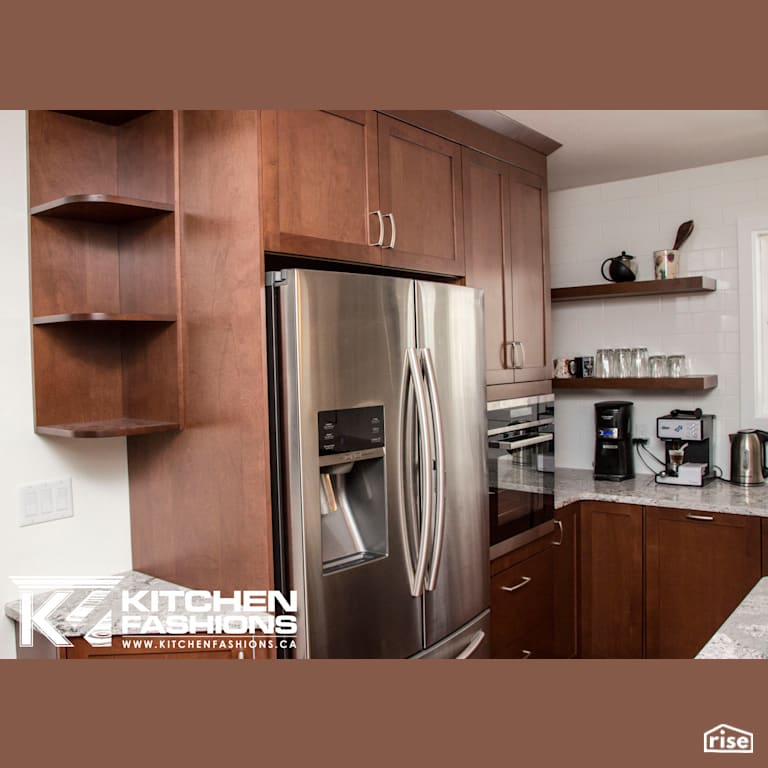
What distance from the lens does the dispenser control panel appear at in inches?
72.9

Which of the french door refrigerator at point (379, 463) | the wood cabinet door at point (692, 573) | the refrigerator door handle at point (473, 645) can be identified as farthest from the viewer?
the wood cabinet door at point (692, 573)

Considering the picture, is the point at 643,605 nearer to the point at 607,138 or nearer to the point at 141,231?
the point at 607,138

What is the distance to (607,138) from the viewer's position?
2.98 meters

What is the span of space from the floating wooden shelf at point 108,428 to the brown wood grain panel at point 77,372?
0.09 ft

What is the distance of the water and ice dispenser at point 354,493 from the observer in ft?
6.30

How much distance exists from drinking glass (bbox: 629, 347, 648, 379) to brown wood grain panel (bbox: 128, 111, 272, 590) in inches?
89.5

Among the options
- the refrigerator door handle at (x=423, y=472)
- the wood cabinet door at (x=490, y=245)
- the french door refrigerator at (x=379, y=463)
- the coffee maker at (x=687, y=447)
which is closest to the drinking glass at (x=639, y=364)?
→ the coffee maker at (x=687, y=447)

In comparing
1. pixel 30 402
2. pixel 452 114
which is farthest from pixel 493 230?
pixel 30 402

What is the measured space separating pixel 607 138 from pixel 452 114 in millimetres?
814

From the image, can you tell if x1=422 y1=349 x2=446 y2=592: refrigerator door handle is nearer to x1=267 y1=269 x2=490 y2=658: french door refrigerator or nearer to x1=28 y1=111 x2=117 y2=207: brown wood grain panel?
x1=267 y1=269 x2=490 y2=658: french door refrigerator

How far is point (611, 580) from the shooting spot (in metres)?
Result: 3.20

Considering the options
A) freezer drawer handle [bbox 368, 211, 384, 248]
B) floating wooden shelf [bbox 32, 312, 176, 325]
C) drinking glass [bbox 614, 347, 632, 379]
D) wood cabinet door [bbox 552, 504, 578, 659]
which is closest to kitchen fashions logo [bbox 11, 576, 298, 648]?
floating wooden shelf [bbox 32, 312, 176, 325]

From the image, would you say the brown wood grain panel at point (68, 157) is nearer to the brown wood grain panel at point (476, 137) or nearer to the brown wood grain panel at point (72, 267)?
the brown wood grain panel at point (72, 267)

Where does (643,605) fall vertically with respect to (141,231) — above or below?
below
